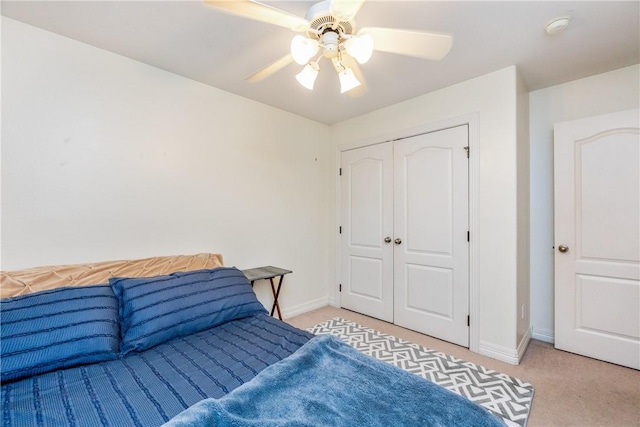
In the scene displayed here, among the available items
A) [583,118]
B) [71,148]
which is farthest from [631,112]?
[71,148]

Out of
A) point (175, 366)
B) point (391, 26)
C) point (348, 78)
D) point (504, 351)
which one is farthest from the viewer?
point (504, 351)

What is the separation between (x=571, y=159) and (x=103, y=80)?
389 cm

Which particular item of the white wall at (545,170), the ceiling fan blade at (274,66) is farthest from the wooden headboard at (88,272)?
the white wall at (545,170)

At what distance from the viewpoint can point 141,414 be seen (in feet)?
3.16

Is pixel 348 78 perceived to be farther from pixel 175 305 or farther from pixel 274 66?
pixel 175 305

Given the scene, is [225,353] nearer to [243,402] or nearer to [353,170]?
[243,402]

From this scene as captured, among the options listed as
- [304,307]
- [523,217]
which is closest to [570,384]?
[523,217]

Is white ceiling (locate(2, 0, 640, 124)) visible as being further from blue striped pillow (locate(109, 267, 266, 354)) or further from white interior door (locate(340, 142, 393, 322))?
blue striped pillow (locate(109, 267, 266, 354))

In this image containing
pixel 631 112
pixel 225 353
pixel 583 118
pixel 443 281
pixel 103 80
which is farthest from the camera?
pixel 443 281

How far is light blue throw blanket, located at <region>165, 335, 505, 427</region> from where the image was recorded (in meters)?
0.86

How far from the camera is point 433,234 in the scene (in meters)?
2.78

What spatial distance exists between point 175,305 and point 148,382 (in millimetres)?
494

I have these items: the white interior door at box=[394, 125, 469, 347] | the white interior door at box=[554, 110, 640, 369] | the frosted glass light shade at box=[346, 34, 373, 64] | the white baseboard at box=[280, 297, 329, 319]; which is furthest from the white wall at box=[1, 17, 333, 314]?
the white interior door at box=[554, 110, 640, 369]

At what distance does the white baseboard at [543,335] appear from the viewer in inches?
104
